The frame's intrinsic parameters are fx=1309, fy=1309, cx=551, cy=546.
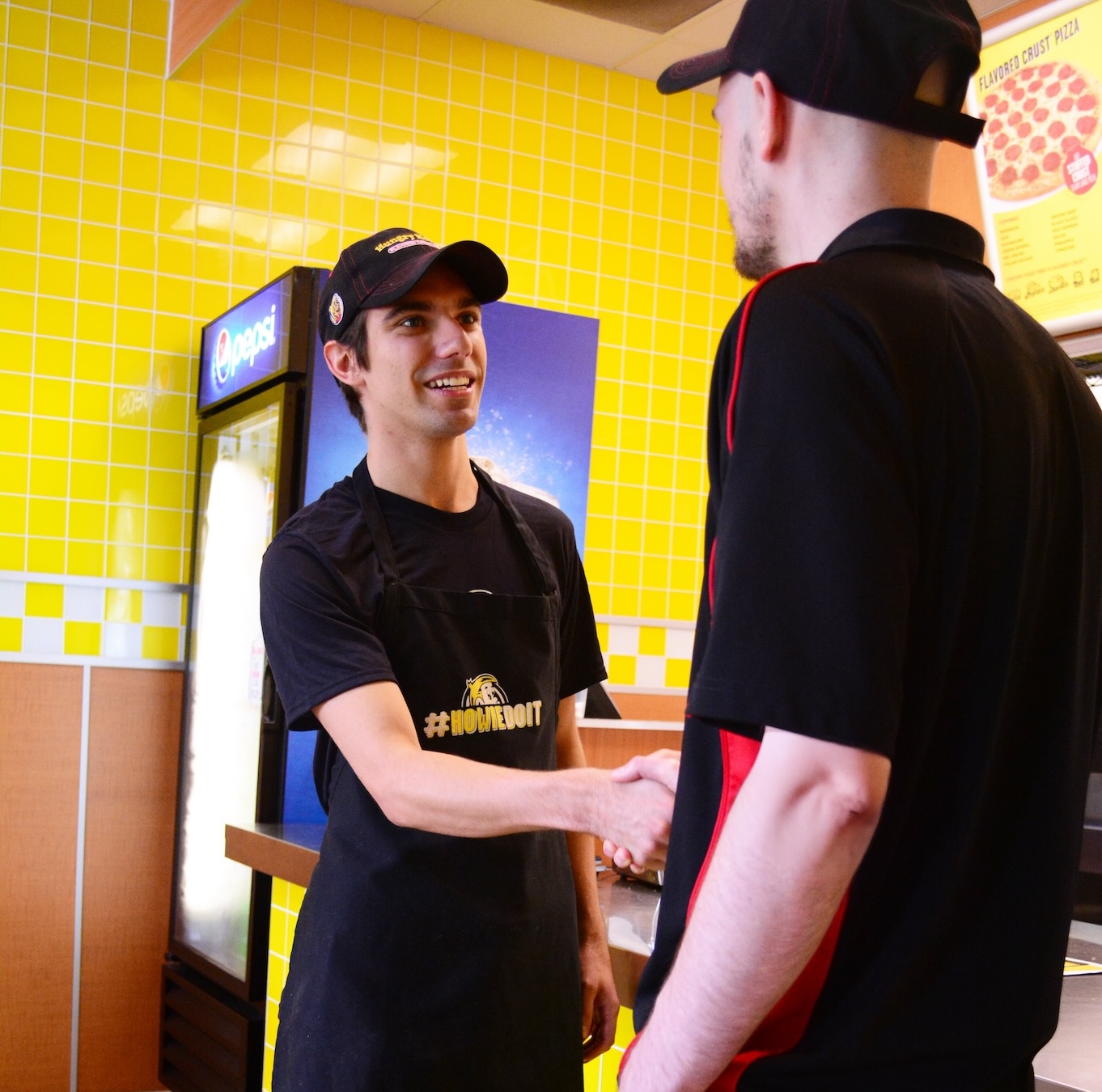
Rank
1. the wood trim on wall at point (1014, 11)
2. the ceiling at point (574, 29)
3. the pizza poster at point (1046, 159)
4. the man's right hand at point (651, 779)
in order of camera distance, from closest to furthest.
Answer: the man's right hand at point (651, 779) → the pizza poster at point (1046, 159) → the wood trim on wall at point (1014, 11) → the ceiling at point (574, 29)

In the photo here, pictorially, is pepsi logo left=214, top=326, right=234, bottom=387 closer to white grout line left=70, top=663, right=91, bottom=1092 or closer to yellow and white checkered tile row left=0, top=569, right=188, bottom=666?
yellow and white checkered tile row left=0, top=569, right=188, bottom=666

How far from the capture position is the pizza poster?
2.11 meters

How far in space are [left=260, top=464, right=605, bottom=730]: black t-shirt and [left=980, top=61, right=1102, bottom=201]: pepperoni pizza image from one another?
101cm

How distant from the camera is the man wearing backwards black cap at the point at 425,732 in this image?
1590 mm

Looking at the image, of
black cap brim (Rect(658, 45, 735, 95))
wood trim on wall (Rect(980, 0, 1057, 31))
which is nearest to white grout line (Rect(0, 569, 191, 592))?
wood trim on wall (Rect(980, 0, 1057, 31))

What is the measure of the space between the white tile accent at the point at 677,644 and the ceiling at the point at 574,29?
6.92 feet

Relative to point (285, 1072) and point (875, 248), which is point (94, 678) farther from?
point (875, 248)

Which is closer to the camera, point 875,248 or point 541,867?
point 875,248

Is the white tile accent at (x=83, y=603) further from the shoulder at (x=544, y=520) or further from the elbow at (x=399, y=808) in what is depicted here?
the elbow at (x=399, y=808)

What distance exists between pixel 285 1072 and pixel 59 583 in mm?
2596

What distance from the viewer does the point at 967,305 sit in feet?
3.02

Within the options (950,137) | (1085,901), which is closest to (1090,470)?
(950,137)

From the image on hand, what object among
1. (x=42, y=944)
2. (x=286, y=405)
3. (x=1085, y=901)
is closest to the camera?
(x=1085, y=901)

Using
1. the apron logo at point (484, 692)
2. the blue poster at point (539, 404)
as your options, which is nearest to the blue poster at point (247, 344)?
the blue poster at point (539, 404)
